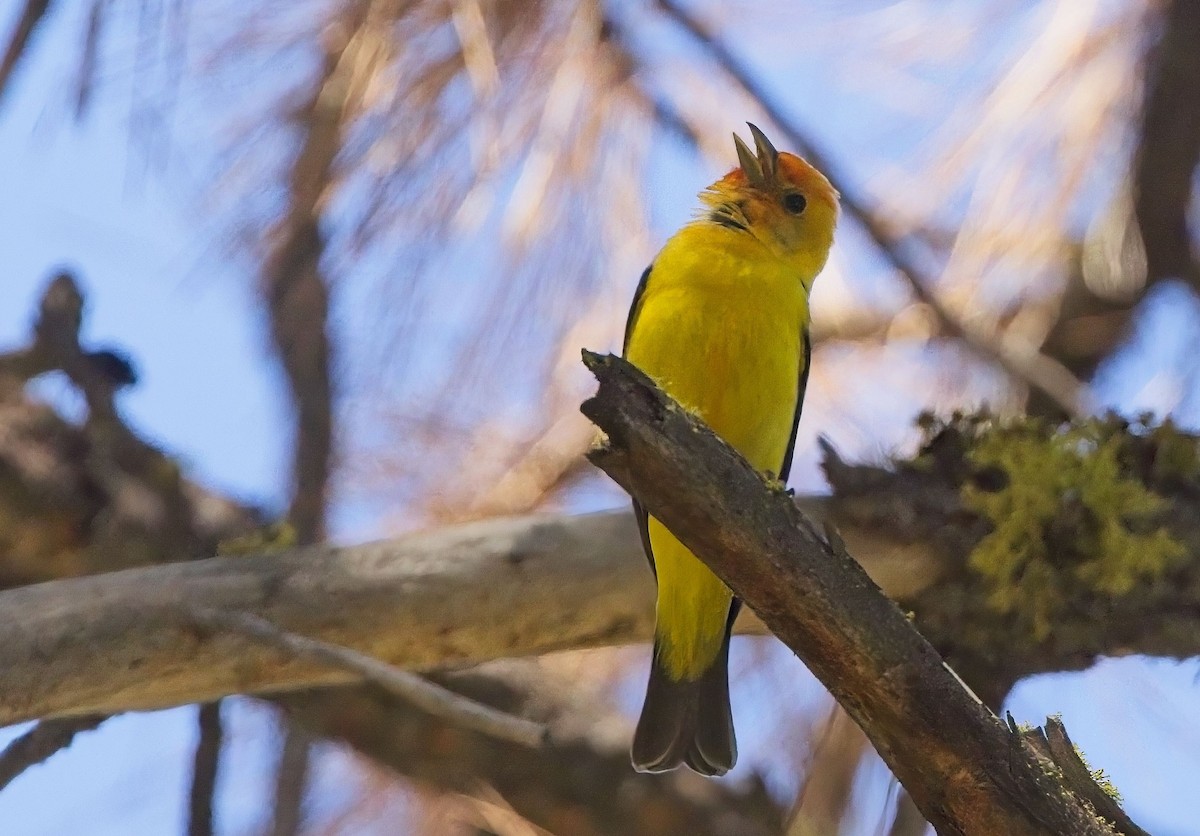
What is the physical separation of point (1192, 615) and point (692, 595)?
866 mm

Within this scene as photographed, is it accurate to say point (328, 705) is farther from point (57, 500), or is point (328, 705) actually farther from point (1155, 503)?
point (1155, 503)

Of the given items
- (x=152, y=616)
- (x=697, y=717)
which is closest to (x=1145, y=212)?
(x=697, y=717)

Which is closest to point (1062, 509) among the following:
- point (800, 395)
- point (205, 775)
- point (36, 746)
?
point (800, 395)

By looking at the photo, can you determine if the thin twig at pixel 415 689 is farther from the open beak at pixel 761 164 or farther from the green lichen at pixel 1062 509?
the open beak at pixel 761 164

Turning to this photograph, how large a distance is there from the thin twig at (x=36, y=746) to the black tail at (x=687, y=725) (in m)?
0.93

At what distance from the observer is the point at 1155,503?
90.9 inches

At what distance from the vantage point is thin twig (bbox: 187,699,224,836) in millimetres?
2105

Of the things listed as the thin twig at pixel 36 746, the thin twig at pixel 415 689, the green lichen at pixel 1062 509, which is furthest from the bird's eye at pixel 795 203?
the thin twig at pixel 36 746

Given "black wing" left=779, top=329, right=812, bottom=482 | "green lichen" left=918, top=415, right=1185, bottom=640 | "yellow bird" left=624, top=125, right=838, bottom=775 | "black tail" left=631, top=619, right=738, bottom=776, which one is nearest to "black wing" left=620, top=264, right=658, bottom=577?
"yellow bird" left=624, top=125, right=838, bottom=775

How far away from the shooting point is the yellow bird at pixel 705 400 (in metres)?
2.32

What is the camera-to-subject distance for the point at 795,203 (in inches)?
111

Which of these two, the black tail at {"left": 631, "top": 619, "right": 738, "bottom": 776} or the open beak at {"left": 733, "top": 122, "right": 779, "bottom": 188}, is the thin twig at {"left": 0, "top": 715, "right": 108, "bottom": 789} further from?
the open beak at {"left": 733, "top": 122, "right": 779, "bottom": 188}

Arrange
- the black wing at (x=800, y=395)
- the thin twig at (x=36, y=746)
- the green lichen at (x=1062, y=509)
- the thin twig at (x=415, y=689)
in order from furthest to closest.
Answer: the black wing at (x=800, y=395), the green lichen at (x=1062, y=509), the thin twig at (x=36, y=746), the thin twig at (x=415, y=689)

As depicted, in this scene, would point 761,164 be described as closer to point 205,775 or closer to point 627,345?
point 627,345
